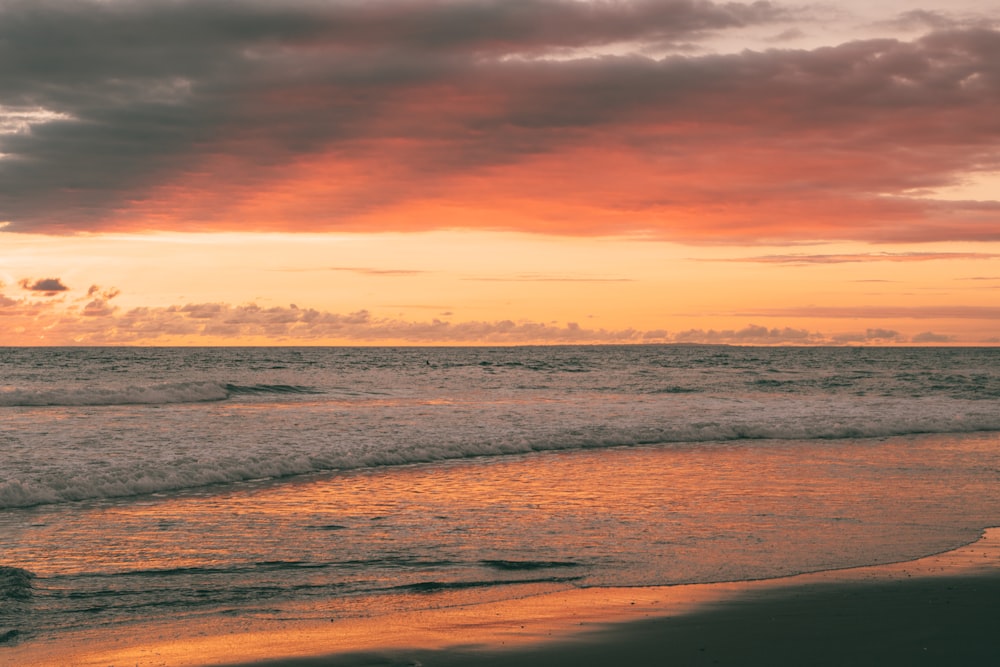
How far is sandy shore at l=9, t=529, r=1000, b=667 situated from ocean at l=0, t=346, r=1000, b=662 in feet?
1.52

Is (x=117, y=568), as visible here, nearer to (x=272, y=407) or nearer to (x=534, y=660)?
(x=534, y=660)

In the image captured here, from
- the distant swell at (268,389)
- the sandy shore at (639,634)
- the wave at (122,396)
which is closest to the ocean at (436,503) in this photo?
the sandy shore at (639,634)

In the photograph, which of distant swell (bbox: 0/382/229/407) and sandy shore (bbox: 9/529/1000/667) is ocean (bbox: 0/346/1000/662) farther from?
distant swell (bbox: 0/382/229/407)

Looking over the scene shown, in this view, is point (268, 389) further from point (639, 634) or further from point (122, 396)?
point (639, 634)

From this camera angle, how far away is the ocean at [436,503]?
9.45 metres

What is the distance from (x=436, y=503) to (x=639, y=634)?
723 cm

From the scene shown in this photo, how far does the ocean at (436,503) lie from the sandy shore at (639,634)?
1.52 ft

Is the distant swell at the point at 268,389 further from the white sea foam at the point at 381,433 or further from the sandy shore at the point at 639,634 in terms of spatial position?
the sandy shore at the point at 639,634

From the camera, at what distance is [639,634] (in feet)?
25.5

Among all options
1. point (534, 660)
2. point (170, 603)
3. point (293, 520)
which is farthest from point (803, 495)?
A: point (170, 603)

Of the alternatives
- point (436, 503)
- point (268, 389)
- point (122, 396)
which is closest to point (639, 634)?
point (436, 503)

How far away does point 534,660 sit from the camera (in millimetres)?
7074

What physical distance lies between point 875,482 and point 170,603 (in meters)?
13.2

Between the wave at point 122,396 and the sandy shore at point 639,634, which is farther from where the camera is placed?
the wave at point 122,396
